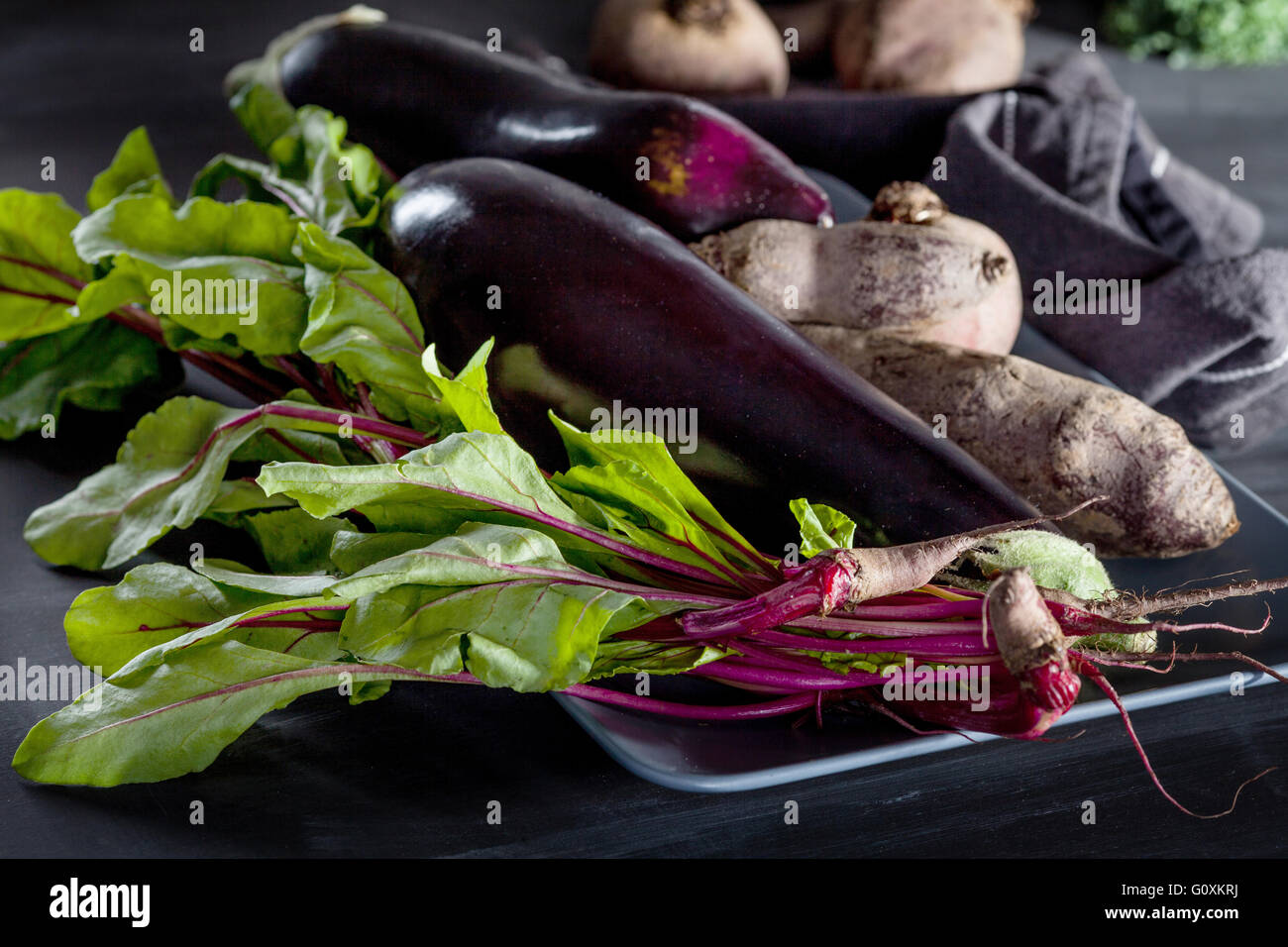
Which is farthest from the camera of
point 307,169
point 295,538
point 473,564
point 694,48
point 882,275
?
point 694,48

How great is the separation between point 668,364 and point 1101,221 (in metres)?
0.47

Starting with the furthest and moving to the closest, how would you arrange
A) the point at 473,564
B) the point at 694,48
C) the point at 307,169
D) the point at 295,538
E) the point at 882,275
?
1. the point at 694,48
2. the point at 307,169
3. the point at 882,275
4. the point at 295,538
5. the point at 473,564

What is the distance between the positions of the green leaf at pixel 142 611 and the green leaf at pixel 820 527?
0.25 metres

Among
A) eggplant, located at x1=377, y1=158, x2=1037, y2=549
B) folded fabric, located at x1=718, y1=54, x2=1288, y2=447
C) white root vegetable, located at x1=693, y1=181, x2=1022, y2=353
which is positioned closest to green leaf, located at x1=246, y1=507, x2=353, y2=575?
eggplant, located at x1=377, y1=158, x2=1037, y2=549

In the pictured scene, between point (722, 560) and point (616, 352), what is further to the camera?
point (616, 352)

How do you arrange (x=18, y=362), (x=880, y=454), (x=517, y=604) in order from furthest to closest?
(x=18, y=362), (x=880, y=454), (x=517, y=604)

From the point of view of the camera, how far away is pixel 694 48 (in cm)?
128

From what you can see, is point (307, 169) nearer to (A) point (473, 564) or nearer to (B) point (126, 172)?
(B) point (126, 172)

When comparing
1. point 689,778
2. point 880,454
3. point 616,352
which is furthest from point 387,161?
point 689,778

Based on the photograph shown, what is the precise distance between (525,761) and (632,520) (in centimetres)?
12

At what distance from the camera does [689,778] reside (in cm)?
53

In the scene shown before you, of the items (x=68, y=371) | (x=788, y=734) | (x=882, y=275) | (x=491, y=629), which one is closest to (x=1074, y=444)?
(x=882, y=275)
